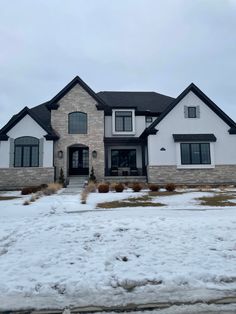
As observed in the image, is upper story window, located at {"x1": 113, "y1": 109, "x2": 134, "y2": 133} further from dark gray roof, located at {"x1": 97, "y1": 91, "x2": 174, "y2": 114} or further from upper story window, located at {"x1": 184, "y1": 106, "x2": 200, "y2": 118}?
upper story window, located at {"x1": 184, "y1": 106, "x2": 200, "y2": 118}

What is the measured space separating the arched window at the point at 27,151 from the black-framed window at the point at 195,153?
12.1 metres

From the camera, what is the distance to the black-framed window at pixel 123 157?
82.7ft

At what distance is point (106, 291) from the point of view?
4.02m

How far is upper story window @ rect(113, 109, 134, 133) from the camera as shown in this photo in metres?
24.7

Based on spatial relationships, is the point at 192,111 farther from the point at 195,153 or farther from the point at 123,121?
the point at 123,121

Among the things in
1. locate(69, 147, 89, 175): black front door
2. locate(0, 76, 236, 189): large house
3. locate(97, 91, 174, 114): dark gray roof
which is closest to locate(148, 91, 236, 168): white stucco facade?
locate(0, 76, 236, 189): large house

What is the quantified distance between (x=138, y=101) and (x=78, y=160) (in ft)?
29.3

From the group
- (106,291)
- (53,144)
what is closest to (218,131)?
(53,144)

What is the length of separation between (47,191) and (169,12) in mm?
14386

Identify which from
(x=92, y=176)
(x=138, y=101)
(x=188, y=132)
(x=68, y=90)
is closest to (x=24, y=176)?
(x=92, y=176)

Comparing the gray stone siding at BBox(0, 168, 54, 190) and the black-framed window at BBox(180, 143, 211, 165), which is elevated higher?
the black-framed window at BBox(180, 143, 211, 165)

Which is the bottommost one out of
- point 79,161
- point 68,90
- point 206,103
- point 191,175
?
point 191,175

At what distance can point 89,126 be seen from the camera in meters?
23.4

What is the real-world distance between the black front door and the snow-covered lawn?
15.4 meters
